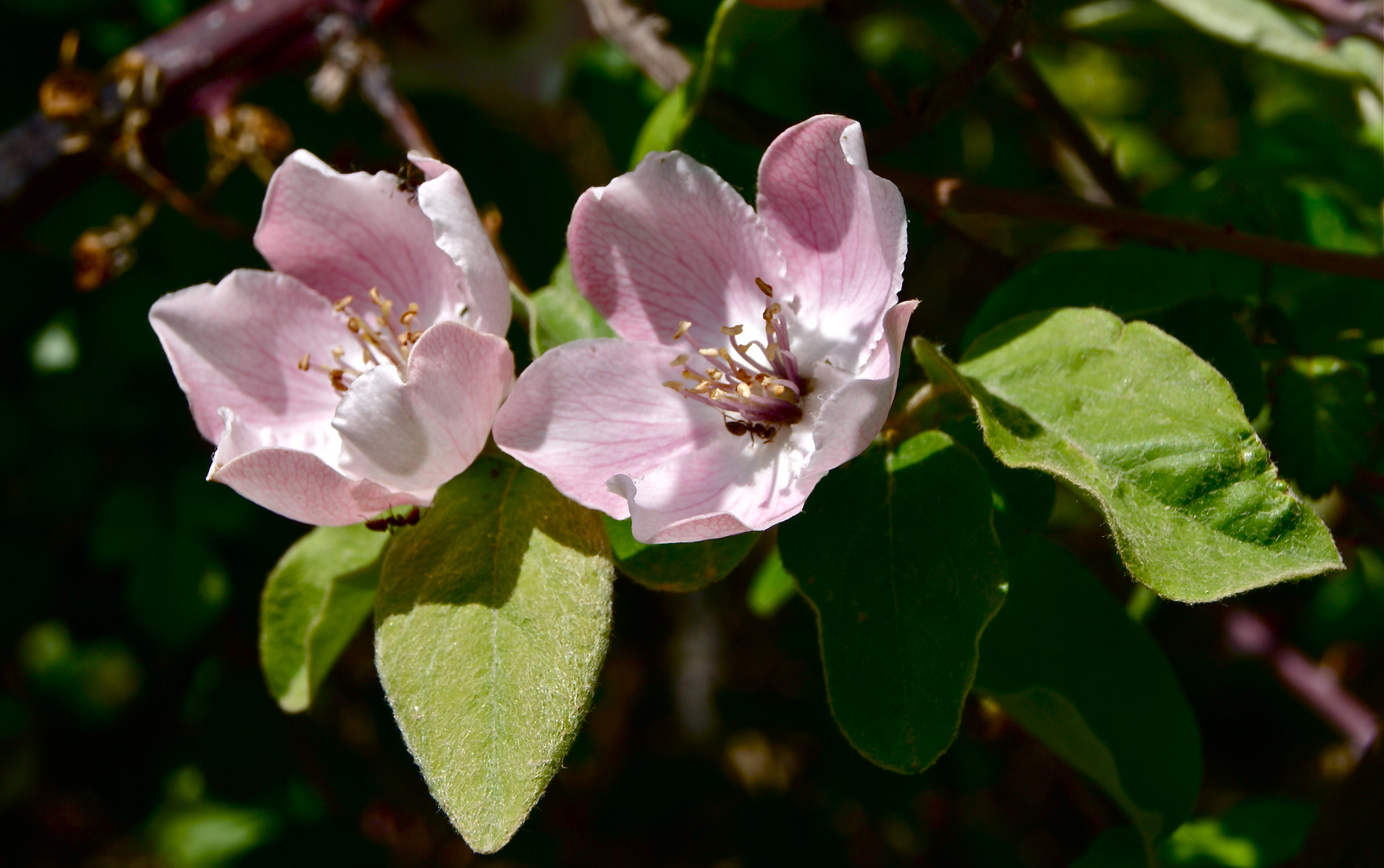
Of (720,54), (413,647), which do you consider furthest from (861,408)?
(720,54)

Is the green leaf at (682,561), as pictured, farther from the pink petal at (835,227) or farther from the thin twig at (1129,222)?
the thin twig at (1129,222)

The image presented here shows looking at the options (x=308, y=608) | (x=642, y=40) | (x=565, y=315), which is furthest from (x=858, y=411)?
(x=642, y=40)

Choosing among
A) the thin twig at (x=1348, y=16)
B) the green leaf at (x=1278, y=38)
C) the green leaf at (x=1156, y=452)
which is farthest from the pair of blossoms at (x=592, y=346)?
the thin twig at (x=1348, y=16)

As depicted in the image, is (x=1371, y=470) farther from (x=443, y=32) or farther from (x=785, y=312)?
(x=443, y=32)

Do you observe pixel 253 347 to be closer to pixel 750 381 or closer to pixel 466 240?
pixel 466 240

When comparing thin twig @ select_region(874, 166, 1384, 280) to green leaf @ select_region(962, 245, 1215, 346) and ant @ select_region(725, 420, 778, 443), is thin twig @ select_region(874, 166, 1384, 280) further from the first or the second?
ant @ select_region(725, 420, 778, 443)
